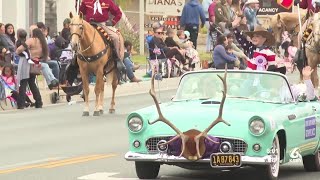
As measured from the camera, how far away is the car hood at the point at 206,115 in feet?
40.8

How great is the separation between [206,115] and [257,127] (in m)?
0.66

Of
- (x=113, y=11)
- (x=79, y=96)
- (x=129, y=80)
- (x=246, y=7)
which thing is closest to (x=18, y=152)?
(x=113, y=11)

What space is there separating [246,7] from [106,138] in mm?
22322

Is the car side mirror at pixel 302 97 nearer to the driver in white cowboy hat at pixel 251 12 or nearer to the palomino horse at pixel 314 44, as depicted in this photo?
the palomino horse at pixel 314 44

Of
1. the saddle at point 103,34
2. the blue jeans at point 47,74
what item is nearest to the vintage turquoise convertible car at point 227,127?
the saddle at point 103,34

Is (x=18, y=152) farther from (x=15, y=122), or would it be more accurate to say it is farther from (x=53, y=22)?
(x=53, y=22)

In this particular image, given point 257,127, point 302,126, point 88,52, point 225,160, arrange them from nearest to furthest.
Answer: point 225,160
point 257,127
point 302,126
point 88,52

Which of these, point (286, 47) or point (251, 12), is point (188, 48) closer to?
point (286, 47)

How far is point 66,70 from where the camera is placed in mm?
25453

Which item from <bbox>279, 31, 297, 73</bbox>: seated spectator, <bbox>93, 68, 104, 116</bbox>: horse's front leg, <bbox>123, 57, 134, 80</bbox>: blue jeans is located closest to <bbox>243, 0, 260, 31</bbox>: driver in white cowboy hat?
<bbox>279, 31, 297, 73</bbox>: seated spectator

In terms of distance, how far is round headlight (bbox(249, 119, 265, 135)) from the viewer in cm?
1237

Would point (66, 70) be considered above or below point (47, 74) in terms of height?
above

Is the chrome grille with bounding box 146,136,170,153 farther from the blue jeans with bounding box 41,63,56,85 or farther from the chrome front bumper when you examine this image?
the blue jeans with bounding box 41,63,56,85

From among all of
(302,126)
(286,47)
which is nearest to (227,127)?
(302,126)
